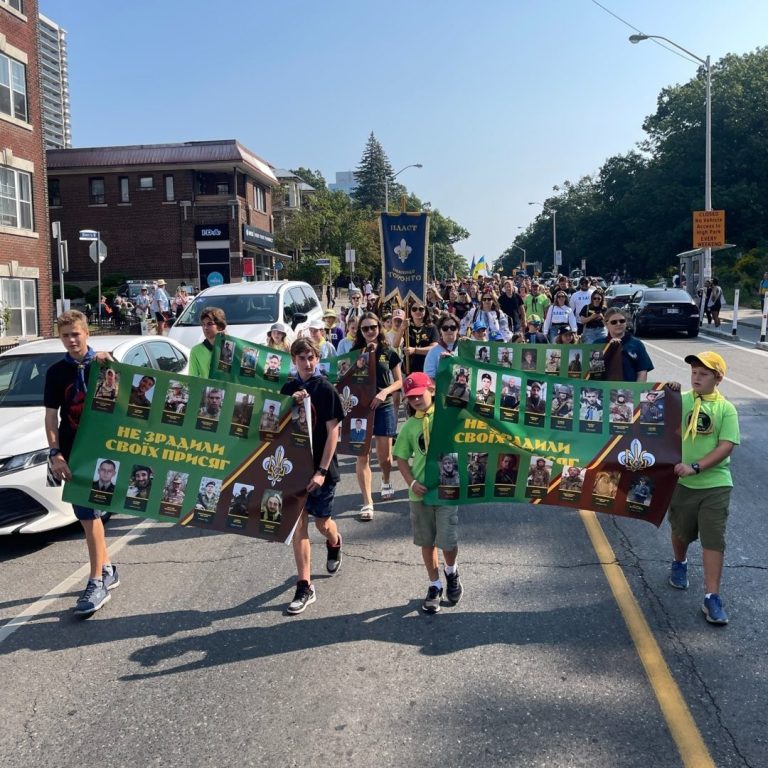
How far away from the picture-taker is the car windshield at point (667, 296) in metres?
26.2

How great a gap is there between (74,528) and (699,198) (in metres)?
56.5

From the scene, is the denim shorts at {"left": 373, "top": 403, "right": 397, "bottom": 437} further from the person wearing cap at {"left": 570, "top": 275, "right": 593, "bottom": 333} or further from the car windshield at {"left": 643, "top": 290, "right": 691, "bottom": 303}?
the car windshield at {"left": 643, "top": 290, "right": 691, "bottom": 303}

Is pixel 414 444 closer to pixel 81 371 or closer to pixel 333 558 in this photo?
pixel 333 558

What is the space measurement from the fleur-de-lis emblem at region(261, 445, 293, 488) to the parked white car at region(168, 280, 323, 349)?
7.70 meters

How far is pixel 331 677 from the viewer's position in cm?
437

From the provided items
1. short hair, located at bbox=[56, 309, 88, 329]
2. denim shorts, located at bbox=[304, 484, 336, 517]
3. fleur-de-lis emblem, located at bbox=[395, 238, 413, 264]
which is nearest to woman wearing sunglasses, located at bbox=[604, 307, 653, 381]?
denim shorts, located at bbox=[304, 484, 336, 517]

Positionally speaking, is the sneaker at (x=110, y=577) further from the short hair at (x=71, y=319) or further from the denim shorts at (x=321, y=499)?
the short hair at (x=71, y=319)

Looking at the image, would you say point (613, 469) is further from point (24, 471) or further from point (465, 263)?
point (465, 263)

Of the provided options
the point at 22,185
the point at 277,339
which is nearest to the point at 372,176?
the point at 22,185

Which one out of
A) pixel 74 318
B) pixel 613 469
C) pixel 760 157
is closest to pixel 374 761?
pixel 613 469

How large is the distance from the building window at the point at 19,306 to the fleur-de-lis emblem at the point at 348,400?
19.5 metres

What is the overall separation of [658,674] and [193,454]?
3207 millimetres

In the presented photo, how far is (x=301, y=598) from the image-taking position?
530cm

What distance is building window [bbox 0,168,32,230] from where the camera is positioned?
2561cm
